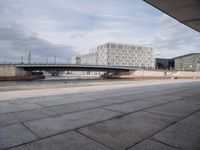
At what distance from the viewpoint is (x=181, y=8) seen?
1009 cm

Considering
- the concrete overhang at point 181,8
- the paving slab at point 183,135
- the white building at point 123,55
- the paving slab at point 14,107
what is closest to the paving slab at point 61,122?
the paving slab at point 183,135

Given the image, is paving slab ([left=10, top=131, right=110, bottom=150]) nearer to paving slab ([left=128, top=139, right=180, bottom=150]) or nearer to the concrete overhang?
paving slab ([left=128, top=139, right=180, bottom=150])

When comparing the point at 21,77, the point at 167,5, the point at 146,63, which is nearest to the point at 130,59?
the point at 146,63

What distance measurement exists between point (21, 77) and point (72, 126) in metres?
81.1

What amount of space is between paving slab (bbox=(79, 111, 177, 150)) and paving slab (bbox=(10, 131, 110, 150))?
0.30m

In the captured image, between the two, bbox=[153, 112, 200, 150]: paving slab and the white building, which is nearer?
bbox=[153, 112, 200, 150]: paving slab

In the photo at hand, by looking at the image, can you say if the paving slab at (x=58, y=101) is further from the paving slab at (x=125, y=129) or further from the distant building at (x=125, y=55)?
the distant building at (x=125, y=55)

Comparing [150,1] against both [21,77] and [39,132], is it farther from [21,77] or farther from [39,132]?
[21,77]

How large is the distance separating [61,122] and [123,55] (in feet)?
573

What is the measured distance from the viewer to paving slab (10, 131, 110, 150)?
4.29m

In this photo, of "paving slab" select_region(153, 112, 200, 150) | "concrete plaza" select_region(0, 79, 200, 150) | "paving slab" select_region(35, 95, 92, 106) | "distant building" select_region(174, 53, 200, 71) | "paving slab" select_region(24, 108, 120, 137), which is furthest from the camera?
"distant building" select_region(174, 53, 200, 71)

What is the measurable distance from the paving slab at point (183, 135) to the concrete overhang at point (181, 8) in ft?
20.0

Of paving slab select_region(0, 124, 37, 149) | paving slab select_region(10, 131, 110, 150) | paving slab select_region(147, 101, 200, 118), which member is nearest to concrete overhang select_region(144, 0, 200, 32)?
paving slab select_region(147, 101, 200, 118)

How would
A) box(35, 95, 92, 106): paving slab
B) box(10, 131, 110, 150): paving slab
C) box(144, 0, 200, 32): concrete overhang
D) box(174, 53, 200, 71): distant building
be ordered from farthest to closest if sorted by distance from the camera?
box(174, 53, 200, 71): distant building → box(35, 95, 92, 106): paving slab → box(144, 0, 200, 32): concrete overhang → box(10, 131, 110, 150): paving slab
